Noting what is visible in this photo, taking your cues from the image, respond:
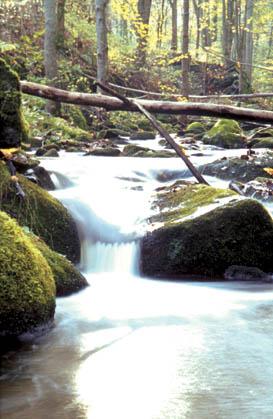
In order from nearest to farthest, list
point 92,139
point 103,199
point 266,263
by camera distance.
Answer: point 266,263 → point 103,199 → point 92,139

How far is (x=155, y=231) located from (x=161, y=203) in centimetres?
87

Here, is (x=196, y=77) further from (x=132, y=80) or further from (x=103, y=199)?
(x=103, y=199)

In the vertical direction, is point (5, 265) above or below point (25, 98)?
below

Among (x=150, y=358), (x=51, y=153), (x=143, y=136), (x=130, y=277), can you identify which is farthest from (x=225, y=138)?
(x=150, y=358)

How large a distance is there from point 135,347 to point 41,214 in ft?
7.13

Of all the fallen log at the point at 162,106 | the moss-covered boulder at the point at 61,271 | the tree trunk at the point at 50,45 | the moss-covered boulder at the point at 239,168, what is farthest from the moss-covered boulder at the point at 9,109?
the tree trunk at the point at 50,45

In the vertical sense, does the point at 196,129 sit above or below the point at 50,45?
below

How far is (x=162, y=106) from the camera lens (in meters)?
8.25

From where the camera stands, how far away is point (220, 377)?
11.3 ft

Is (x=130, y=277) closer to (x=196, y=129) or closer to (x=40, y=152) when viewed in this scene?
(x=40, y=152)

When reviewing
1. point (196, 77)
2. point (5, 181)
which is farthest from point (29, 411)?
point (196, 77)

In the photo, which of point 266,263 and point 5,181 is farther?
point 266,263

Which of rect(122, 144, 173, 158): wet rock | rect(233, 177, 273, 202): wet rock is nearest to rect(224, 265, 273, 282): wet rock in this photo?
rect(233, 177, 273, 202): wet rock

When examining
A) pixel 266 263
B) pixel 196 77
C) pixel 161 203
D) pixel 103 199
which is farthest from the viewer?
pixel 196 77
